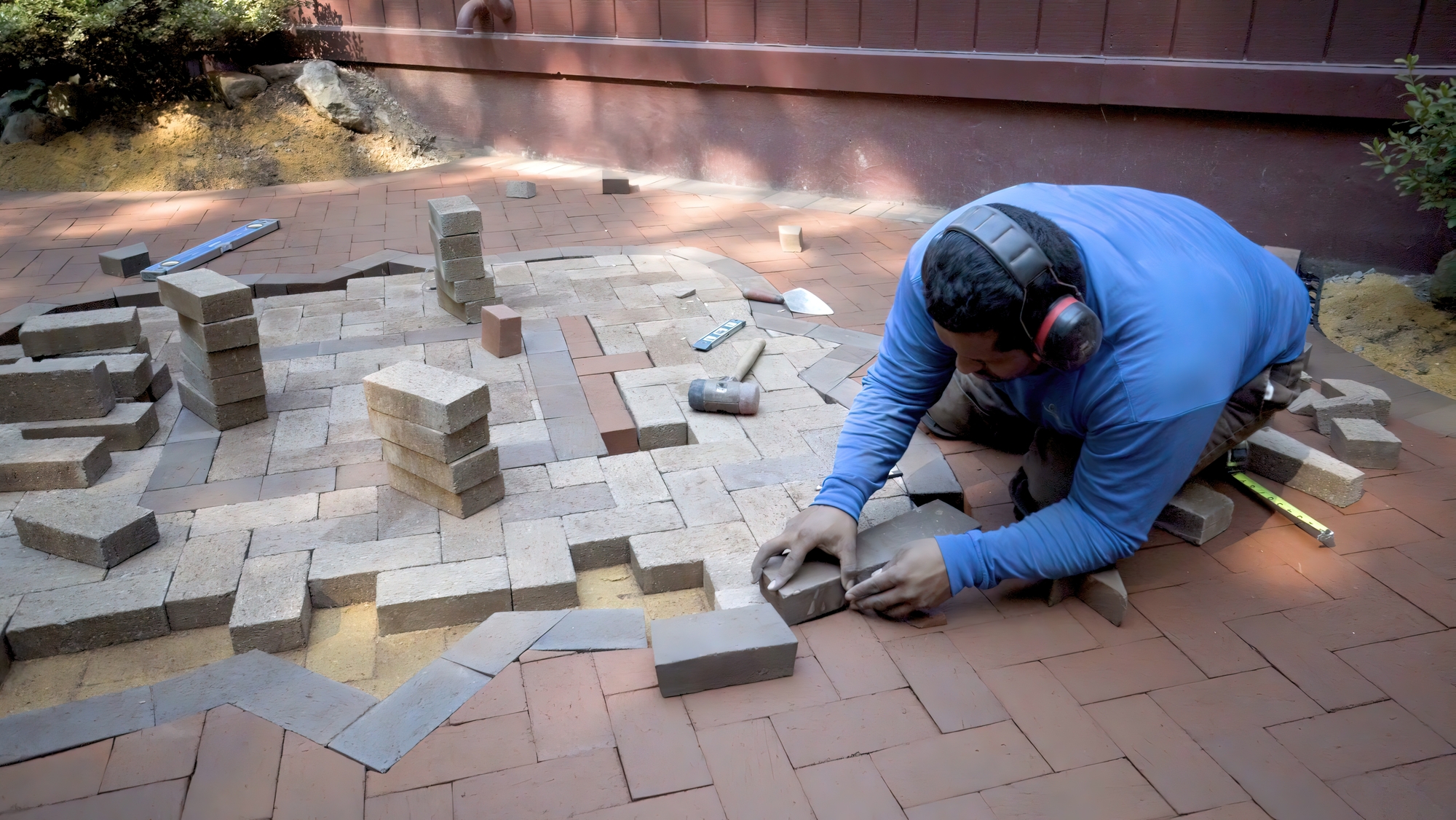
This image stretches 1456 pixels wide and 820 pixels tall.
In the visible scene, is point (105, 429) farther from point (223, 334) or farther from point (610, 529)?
point (610, 529)

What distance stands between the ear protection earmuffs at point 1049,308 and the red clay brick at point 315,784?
6.62 feet

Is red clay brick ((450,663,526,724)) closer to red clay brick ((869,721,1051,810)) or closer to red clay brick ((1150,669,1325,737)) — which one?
red clay brick ((869,721,1051,810))

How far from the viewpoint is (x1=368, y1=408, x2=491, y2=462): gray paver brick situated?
341cm

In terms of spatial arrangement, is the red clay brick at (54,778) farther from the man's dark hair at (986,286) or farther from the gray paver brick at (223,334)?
the man's dark hair at (986,286)

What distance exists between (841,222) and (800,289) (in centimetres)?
161

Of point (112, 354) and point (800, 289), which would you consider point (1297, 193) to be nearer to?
point (800, 289)

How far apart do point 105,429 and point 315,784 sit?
237cm

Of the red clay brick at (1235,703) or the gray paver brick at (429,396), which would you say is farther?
the gray paver brick at (429,396)

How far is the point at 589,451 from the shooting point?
158 inches

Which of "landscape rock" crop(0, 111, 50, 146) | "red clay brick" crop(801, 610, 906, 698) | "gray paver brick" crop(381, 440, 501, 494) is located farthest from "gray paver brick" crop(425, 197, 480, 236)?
"landscape rock" crop(0, 111, 50, 146)

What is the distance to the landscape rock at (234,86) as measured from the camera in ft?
29.0

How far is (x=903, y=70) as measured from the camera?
7.05 meters

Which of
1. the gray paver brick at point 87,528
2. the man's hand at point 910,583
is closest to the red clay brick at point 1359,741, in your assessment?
the man's hand at point 910,583

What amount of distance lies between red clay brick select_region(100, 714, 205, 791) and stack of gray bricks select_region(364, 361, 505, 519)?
114 cm
